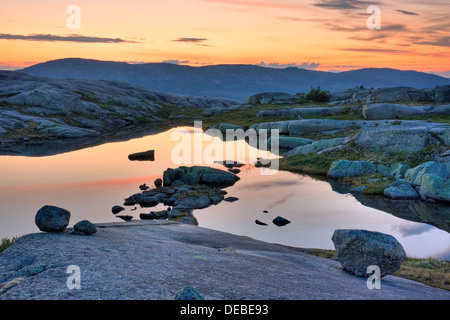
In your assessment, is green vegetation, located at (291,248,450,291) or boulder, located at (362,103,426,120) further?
boulder, located at (362,103,426,120)

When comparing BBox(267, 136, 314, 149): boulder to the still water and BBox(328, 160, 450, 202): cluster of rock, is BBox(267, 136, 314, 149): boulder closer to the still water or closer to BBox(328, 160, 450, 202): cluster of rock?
the still water

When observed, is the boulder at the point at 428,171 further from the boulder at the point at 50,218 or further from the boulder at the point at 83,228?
the boulder at the point at 50,218

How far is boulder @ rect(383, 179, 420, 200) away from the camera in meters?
46.2

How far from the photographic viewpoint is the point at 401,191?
46.9m

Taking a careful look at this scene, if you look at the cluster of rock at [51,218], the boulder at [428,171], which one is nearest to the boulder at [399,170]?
the boulder at [428,171]

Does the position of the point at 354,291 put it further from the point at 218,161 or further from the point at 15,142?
the point at 15,142

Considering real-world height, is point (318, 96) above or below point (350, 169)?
above

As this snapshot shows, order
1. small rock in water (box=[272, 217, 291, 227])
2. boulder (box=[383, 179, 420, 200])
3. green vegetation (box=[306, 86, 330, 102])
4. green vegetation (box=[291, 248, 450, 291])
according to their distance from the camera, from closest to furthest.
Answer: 1. green vegetation (box=[291, 248, 450, 291])
2. small rock in water (box=[272, 217, 291, 227])
3. boulder (box=[383, 179, 420, 200])
4. green vegetation (box=[306, 86, 330, 102])

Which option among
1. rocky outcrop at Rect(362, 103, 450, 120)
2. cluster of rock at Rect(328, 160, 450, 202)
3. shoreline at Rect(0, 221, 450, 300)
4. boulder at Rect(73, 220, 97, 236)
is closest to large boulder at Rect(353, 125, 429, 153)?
cluster of rock at Rect(328, 160, 450, 202)

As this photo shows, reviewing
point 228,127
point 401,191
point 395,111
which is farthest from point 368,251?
point 228,127

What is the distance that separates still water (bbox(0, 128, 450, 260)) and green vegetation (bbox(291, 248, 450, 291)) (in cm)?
296

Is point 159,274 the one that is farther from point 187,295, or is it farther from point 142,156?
point 142,156

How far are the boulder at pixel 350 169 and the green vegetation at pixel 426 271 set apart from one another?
28.6 m

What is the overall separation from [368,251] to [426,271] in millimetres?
7235
